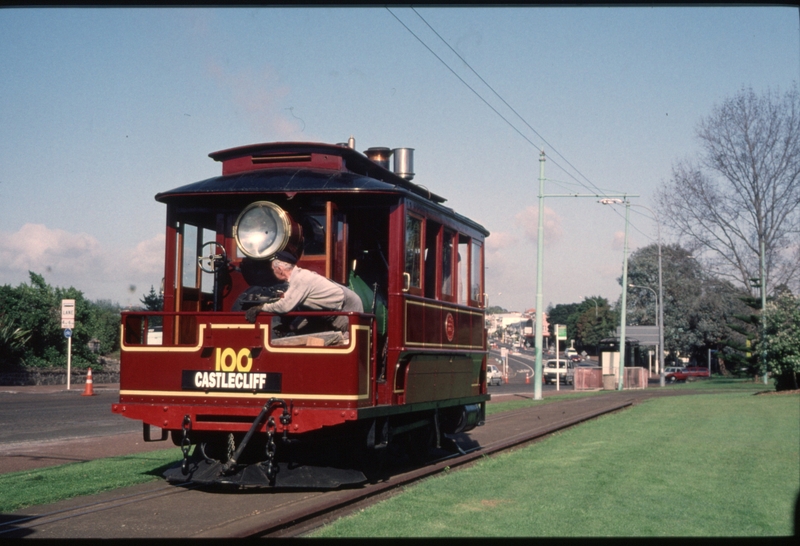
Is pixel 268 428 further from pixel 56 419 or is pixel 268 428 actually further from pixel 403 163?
pixel 56 419

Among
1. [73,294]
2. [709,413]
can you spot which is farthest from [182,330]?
[73,294]

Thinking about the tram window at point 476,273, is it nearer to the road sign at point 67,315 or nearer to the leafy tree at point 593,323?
the road sign at point 67,315

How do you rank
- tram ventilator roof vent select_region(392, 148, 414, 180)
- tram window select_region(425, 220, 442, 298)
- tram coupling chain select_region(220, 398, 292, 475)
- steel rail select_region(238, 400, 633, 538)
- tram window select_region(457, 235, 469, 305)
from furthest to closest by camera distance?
tram ventilator roof vent select_region(392, 148, 414, 180)
tram window select_region(457, 235, 469, 305)
tram window select_region(425, 220, 442, 298)
tram coupling chain select_region(220, 398, 292, 475)
steel rail select_region(238, 400, 633, 538)

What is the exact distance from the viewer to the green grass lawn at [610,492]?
726cm

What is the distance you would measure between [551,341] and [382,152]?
150687 mm

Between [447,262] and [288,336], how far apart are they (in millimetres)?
3209

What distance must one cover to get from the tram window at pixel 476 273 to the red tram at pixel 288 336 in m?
1.47

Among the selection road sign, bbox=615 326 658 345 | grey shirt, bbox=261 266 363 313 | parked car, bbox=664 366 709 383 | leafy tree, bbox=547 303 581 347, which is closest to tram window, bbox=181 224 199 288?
grey shirt, bbox=261 266 363 313

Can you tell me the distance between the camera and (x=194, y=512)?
787cm

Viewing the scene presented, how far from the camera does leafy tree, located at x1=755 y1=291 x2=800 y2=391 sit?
3294cm

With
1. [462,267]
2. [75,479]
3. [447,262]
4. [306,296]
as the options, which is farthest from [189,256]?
[462,267]

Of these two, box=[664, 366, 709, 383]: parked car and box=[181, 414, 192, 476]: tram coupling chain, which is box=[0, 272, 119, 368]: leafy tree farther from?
box=[664, 366, 709, 383]: parked car


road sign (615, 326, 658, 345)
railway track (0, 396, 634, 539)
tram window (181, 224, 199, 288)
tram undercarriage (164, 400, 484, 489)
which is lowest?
railway track (0, 396, 634, 539)

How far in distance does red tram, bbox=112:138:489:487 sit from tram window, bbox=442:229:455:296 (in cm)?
23
